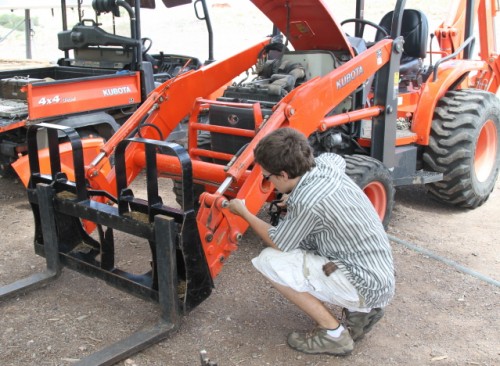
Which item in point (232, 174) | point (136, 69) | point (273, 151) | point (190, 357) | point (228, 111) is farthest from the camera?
point (136, 69)

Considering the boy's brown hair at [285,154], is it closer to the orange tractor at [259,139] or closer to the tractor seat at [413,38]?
the orange tractor at [259,139]

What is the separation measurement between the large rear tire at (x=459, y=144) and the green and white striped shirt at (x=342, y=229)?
253 centimetres

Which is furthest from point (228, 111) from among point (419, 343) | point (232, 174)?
point (419, 343)

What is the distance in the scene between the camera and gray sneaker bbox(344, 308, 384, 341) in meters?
3.24

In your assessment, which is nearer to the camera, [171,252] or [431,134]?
[171,252]

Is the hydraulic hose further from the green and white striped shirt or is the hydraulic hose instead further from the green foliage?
the green foliage

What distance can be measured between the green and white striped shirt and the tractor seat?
9.72 ft

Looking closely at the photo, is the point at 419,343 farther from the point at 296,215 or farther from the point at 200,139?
the point at 200,139

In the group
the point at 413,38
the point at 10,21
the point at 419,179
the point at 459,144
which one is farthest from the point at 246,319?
the point at 10,21

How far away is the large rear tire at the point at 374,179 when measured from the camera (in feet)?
14.0

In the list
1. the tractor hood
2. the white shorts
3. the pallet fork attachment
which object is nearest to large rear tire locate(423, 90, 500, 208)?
the tractor hood

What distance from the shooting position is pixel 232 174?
11.7 feet

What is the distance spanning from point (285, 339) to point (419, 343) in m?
0.77

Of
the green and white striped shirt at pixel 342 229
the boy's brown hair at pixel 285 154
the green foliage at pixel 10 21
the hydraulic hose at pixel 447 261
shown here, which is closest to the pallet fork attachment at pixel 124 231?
the boy's brown hair at pixel 285 154
